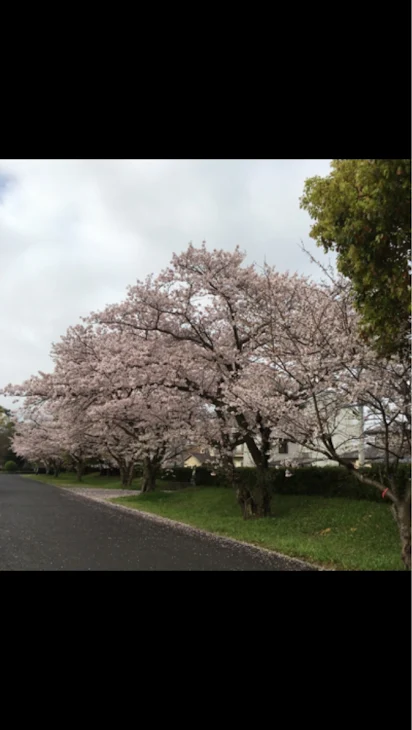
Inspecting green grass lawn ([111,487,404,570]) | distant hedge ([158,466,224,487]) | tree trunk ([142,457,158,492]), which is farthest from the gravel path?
Answer: green grass lawn ([111,487,404,570])

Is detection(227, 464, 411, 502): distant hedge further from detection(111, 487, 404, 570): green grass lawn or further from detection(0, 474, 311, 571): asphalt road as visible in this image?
detection(0, 474, 311, 571): asphalt road

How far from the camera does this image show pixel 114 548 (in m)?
9.66

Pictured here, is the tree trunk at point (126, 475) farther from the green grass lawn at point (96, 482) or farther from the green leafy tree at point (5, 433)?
the green leafy tree at point (5, 433)

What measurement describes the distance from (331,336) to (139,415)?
416 inches

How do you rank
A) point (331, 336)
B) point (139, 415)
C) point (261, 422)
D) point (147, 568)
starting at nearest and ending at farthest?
1. point (147, 568)
2. point (331, 336)
3. point (261, 422)
4. point (139, 415)

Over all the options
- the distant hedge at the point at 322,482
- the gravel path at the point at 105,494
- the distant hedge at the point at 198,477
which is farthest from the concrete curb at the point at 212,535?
the gravel path at the point at 105,494

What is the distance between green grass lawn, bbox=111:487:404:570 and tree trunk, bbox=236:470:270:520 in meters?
0.38

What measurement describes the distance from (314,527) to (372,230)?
334 inches

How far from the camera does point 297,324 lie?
10258mm

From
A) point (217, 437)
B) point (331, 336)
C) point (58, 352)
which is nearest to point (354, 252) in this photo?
point (331, 336)

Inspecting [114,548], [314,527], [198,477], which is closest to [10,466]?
[198,477]

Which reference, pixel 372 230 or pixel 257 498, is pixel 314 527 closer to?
pixel 257 498

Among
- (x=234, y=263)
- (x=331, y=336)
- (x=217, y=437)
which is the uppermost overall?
(x=234, y=263)
